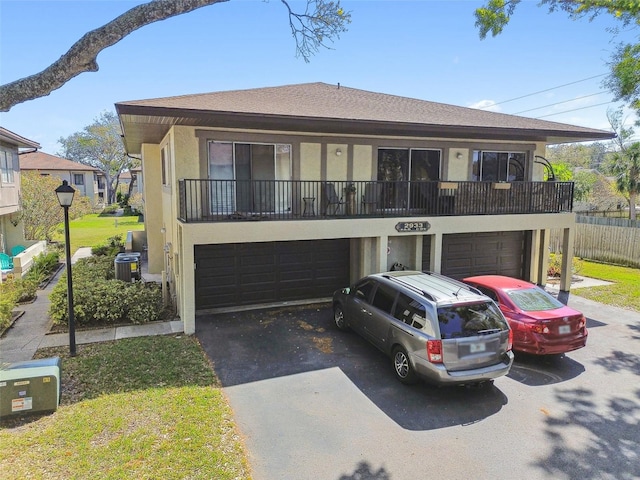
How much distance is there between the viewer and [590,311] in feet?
38.8

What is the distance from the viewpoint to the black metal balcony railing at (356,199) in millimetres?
10859

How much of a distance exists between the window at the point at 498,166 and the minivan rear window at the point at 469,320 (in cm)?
778

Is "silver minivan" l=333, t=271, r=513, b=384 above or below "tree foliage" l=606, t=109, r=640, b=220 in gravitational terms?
below

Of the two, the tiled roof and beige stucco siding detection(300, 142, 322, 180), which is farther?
beige stucco siding detection(300, 142, 322, 180)

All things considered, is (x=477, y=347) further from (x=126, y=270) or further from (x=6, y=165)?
(x=6, y=165)

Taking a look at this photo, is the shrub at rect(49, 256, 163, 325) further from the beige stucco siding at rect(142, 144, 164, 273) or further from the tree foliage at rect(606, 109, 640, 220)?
the tree foliage at rect(606, 109, 640, 220)

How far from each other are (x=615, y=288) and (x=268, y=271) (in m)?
11.7

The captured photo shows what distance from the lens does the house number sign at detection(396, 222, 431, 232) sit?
11859mm

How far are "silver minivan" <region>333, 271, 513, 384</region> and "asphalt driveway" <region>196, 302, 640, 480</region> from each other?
493 millimetres

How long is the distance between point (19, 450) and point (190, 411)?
2.06 meters

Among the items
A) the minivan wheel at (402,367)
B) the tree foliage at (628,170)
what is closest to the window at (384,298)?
the minivan wheel at (402,367)

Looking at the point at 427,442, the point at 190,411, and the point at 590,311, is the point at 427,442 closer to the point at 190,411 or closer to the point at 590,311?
the point at 190,411

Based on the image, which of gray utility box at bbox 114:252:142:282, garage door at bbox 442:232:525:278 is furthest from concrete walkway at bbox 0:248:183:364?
garage door at bbox 442:232:525:278

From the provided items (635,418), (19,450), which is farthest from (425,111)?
(19,450)
